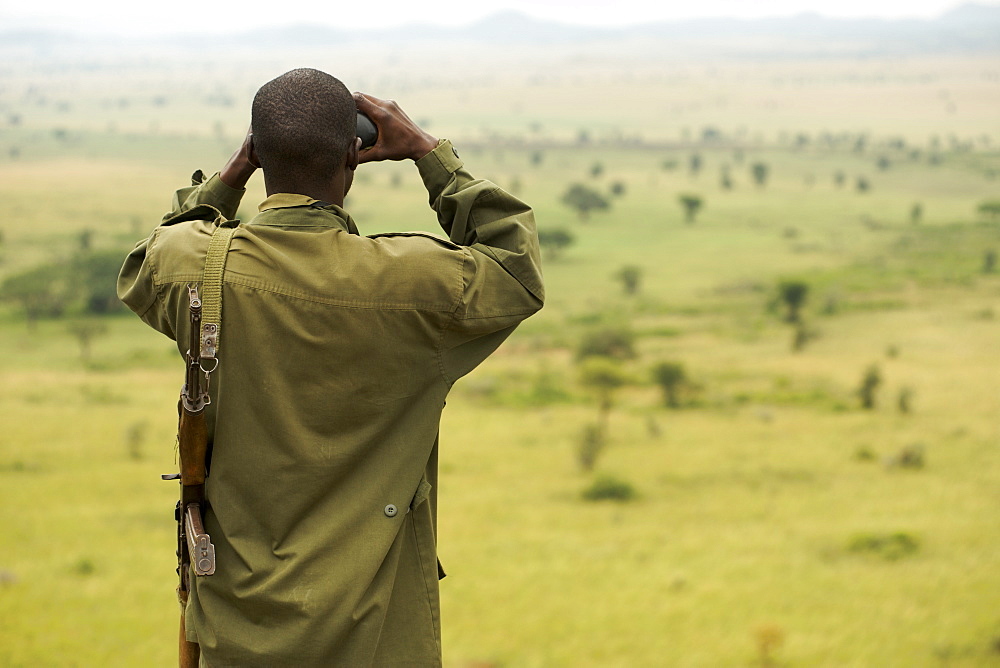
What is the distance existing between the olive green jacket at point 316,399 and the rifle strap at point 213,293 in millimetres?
19

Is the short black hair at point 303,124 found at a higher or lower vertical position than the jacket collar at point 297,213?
higher

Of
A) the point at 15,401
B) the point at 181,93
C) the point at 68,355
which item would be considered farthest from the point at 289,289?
the point at 181,93

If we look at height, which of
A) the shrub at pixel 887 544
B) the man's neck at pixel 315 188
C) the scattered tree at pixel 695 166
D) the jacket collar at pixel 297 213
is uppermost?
the man's neck at pixel 315 188

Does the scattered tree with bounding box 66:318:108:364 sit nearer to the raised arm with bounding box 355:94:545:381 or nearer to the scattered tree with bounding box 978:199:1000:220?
the raised arm with bounding box 355:94:545:381

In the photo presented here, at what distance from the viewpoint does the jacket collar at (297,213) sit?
2.45 m

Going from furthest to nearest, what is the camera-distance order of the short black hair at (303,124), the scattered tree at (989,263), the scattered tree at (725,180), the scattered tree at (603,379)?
the scattered tree at (725,180), the scattered tree at (989,263), the scattered tree at (603,379), the short black hair at (303,124)

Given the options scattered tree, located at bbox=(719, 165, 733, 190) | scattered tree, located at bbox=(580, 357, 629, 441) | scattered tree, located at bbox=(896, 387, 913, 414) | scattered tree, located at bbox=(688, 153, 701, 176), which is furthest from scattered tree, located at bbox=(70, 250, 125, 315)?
scattered tree, located at bbox=(688, 153, 701, 176)

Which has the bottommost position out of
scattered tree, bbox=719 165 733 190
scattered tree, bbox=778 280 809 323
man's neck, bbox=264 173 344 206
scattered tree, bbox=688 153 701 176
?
scattered tree, bbox=778 280 809 323

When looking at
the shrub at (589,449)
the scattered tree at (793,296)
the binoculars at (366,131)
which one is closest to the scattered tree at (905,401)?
the shrub at (589,449)

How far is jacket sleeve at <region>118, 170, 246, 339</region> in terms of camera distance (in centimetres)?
248

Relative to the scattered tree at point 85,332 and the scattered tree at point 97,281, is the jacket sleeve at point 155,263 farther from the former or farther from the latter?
the scattered tree at point 97,281

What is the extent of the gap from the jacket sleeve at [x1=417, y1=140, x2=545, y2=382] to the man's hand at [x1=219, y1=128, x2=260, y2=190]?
1.38ft

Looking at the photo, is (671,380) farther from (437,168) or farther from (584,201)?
(584,201)

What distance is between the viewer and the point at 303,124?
2.43 meters
